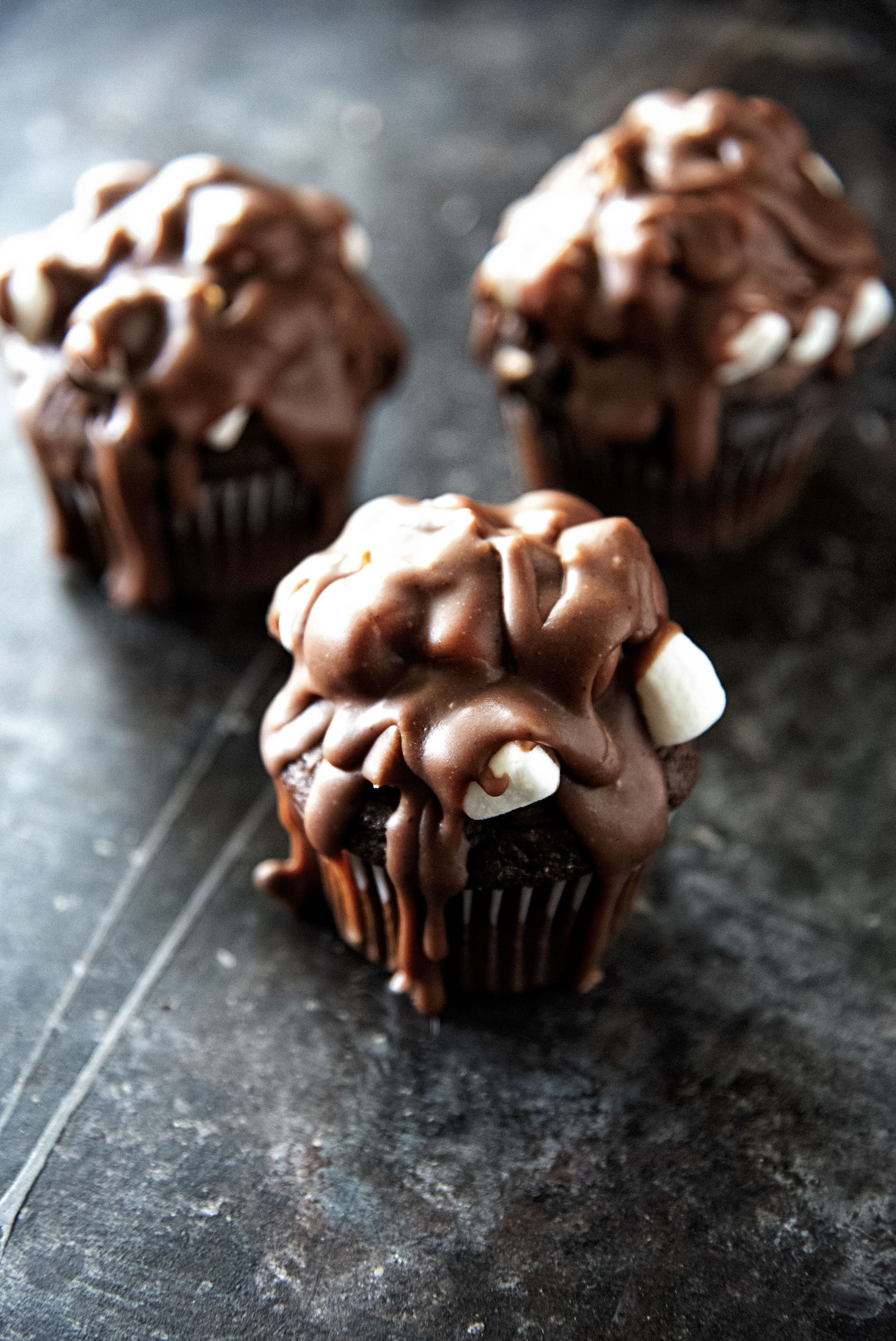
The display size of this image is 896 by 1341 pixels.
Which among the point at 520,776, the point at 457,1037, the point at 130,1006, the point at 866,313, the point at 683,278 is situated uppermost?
the point at 683,278

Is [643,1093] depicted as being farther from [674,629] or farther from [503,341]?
[503,341]

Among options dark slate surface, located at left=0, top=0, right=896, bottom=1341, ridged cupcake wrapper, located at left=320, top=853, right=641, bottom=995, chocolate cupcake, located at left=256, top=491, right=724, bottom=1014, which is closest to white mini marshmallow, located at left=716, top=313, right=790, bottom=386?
dark slate surface, located at left=0, top=0, right=896, bottom=1341

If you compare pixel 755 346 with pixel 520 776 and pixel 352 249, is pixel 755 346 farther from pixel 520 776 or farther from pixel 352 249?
pixel 520 776

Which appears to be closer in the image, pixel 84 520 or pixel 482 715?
pixel 482 715

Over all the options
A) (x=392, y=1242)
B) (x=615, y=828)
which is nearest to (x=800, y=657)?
(x=615, y=828)

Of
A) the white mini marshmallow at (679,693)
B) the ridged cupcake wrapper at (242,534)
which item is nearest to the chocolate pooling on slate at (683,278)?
the ridged cupcake wrapper at (242,534)

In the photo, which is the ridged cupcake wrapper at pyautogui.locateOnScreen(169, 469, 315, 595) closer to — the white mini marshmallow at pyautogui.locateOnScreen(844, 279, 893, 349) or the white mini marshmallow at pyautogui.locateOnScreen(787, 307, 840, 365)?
the white mini marshmallow at pyautogui.locateOnScreen(787, 307, 840, 365)

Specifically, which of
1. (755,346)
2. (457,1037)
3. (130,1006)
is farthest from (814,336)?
(130,1006)
